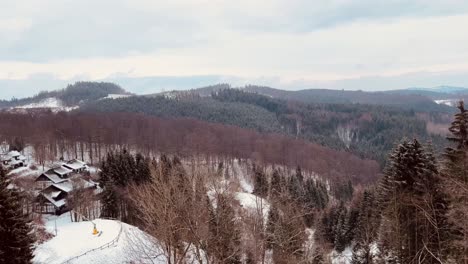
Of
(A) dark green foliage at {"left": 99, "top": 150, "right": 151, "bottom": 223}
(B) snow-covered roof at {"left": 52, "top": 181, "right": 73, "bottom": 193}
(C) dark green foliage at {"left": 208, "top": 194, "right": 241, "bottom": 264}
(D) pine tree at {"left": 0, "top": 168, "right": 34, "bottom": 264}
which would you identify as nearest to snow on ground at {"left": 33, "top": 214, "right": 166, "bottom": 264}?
(C) dark green foliage at {"left": 208, "top": 194, "right": 241, "bottom": 264}

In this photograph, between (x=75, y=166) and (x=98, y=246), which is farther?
(x=75, y=166)

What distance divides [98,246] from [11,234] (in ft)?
24.6

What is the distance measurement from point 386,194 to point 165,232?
52.4 ft

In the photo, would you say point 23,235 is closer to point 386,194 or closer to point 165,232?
point 165,232

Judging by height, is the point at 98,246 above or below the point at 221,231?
below

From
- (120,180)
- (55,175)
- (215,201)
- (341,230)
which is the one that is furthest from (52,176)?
(215,201)

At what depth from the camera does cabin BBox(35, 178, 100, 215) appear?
45.6 m

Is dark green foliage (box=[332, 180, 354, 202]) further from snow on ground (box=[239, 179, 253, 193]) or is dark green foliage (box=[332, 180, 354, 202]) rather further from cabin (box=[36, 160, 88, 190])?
cabin (box=[36, 160, 88, 190])

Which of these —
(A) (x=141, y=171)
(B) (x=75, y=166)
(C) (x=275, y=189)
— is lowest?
(B) (x=75, y=166)

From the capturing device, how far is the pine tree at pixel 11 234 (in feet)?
57.5

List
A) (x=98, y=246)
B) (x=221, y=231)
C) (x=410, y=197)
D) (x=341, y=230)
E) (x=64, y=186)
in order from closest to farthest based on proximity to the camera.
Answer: (x=221, y=231) → (x=410, y=197) → (x=98, y=246) → (x=341, y=230) → (x=64, y=186)

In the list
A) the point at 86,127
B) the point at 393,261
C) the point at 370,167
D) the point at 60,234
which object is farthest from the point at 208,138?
the point at 393,261

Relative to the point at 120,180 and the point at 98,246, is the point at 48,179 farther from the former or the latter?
the point at 98,246

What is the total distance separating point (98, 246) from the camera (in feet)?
80.7
